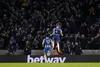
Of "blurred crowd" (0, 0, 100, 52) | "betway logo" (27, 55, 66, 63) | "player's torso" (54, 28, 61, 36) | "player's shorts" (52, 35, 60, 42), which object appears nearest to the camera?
"betway logo" (27, 55, 66, 63)

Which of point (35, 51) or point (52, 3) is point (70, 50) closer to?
point (35, 51)

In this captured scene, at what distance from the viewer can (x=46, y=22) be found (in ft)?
73.1

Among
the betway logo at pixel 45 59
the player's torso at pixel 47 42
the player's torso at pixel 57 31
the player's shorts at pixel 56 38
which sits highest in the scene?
the player's torso at pixel 57 31

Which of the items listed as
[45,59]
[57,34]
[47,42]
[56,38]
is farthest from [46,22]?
[45,59]

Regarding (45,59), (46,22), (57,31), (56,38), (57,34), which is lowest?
(45,59)

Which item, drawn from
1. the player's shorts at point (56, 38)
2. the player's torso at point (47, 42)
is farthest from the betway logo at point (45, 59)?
the player's shorts at point (56, 38)

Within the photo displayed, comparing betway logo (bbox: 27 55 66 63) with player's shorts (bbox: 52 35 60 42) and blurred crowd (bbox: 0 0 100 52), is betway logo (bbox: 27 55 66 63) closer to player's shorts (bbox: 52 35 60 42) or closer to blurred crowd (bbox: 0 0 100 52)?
player's shorts (bbox: 52 35 60 42)

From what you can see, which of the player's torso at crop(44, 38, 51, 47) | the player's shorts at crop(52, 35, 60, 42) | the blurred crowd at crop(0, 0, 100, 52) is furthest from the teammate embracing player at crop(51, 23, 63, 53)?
the blurred crowd at crop(0, 0, 100, 52)

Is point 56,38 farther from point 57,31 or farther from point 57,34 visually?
point 57,31

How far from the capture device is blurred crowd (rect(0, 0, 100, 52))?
67.7ft

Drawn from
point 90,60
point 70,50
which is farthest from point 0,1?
point 90,60

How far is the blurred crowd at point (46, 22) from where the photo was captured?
20625 mm

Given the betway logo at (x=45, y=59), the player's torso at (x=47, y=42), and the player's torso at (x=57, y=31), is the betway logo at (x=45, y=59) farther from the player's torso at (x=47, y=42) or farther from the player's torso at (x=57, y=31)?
the player's torso at (x=57, y=31)

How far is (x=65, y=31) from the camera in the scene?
2131 cm
